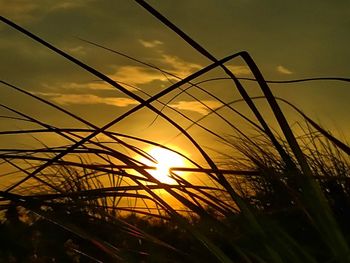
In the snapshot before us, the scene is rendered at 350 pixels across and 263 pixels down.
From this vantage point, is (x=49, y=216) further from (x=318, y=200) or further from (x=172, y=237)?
(x=172, y=237)

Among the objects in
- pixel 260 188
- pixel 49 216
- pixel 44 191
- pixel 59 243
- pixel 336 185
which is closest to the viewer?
pixel 49 216

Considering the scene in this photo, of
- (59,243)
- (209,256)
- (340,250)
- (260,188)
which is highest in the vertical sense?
(260,188)

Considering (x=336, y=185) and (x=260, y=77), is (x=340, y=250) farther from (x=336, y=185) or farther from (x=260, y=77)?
(x=336, y=185)

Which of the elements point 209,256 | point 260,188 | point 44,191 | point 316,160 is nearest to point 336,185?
point 316,160

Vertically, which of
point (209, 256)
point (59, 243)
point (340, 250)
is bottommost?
point (340, 250)

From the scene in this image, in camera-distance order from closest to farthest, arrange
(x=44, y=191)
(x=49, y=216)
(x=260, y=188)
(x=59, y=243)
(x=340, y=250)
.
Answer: (x=340, y=250), (x=49, y=216), (x=260, y=188), (x=44, y=191), (x=59, y=243)

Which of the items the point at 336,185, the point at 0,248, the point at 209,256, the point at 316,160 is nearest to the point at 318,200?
the point at 209,256

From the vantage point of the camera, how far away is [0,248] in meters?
2.37

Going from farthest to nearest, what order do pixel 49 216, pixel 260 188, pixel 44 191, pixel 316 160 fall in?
pixel 44 191
pixel 260 188
pixel 316 160
pixel 49 216

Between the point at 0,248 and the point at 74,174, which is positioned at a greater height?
the point at 74,174

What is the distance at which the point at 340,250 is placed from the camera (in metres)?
0.78

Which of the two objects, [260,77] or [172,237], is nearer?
[260,77]

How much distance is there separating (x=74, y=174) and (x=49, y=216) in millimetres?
1833

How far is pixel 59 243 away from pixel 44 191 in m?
0.28
